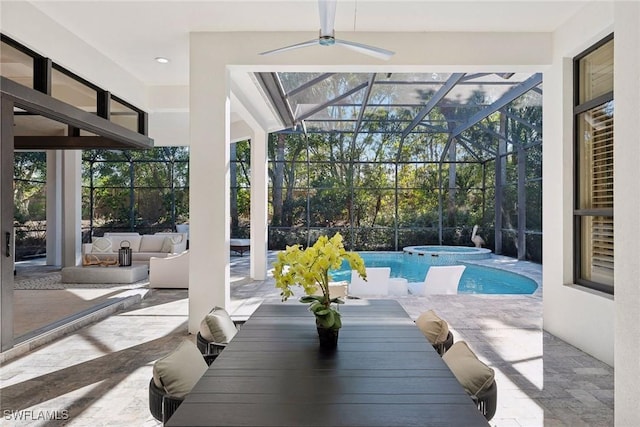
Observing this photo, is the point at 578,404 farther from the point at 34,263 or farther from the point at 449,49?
the point at 34,263

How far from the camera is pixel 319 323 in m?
2.10

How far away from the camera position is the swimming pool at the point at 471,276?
902 centimetres

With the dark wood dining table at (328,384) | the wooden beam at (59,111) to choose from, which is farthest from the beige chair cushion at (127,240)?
the dark wood dining table at (328,384)

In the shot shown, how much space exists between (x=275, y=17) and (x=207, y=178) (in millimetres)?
1828

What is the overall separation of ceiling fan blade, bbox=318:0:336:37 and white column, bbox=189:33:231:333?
186 centimetres

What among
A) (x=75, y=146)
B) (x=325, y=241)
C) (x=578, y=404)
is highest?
(x=75, y=146)

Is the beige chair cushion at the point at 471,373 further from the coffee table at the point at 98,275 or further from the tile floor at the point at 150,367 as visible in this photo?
the coffee table at the point at 98,275

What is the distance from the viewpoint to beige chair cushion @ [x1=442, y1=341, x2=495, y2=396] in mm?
1783

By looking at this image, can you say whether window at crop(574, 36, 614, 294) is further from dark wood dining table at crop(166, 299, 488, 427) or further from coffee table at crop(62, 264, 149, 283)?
coffee table at crop(62, 264, 149, 283)

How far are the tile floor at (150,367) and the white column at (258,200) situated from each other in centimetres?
264

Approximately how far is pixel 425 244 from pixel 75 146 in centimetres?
1102

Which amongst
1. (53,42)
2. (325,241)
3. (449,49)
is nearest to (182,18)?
(53,42)

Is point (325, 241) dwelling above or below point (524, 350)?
above

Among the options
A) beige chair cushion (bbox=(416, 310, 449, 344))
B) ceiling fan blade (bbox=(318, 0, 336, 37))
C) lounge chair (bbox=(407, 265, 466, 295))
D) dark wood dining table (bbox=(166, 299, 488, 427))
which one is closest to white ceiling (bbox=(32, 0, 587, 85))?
ceiling fan blade (bbox=(318, 0, 336, 37))
